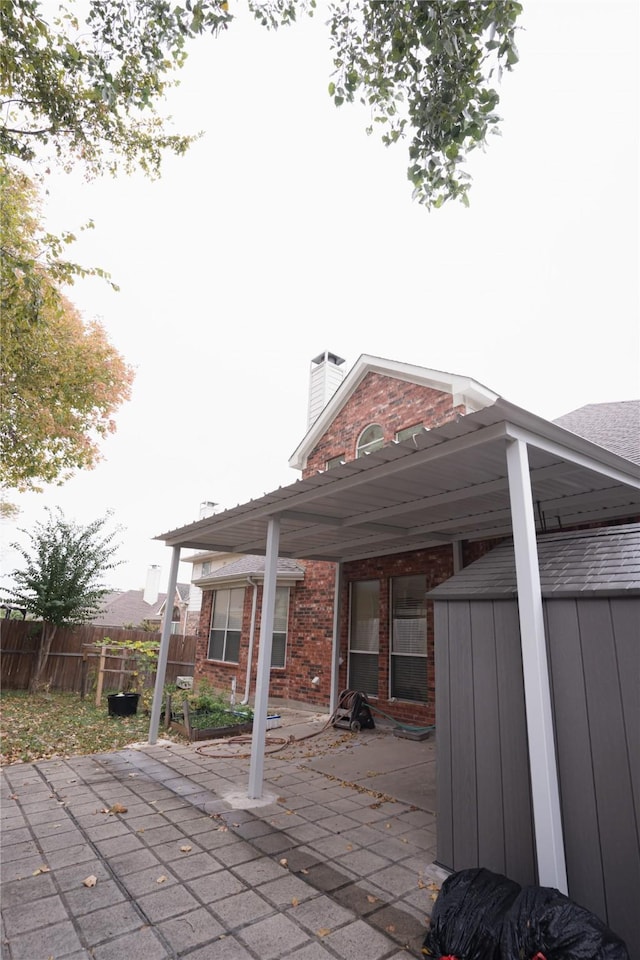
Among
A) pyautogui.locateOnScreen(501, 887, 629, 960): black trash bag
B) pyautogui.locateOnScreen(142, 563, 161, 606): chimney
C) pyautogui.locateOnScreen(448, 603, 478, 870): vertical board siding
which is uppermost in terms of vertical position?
pyautogui.locateOnScreen(142, 563, 161, 606): chimney

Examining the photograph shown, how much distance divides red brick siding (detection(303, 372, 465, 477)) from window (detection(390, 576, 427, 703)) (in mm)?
3124

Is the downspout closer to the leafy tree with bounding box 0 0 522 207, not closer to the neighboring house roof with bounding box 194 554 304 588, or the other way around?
the neighboring house roof with bounding box 194 554 304 588

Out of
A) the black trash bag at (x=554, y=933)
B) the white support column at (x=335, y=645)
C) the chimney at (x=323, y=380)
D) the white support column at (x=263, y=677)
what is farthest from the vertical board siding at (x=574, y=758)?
the chimney at (x=323, y=380)

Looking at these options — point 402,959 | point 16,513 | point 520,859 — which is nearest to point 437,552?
point 520,859

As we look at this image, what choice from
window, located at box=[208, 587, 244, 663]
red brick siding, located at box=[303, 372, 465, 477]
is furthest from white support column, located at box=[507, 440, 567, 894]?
window, located at box=[208, 587, 244, 663]

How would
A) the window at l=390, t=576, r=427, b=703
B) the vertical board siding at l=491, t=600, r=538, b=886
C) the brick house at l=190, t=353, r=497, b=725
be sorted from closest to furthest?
the vertical board siding at l=491, t=600, r=538, b=886 < the window at l=390, t=576, r=427, b=703 < the brick house at l=190, t=353, r=497, b=725

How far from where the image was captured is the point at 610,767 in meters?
2.57

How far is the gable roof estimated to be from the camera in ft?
28.8

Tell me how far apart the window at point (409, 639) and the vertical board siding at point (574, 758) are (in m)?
5.46

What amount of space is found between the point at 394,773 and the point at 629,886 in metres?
3.83

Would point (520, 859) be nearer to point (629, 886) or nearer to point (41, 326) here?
point (629, 886)

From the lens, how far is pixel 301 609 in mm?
10617

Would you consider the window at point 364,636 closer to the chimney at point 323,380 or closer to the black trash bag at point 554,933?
the chimney at point 323,380

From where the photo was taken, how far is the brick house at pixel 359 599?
8359 millimetres
